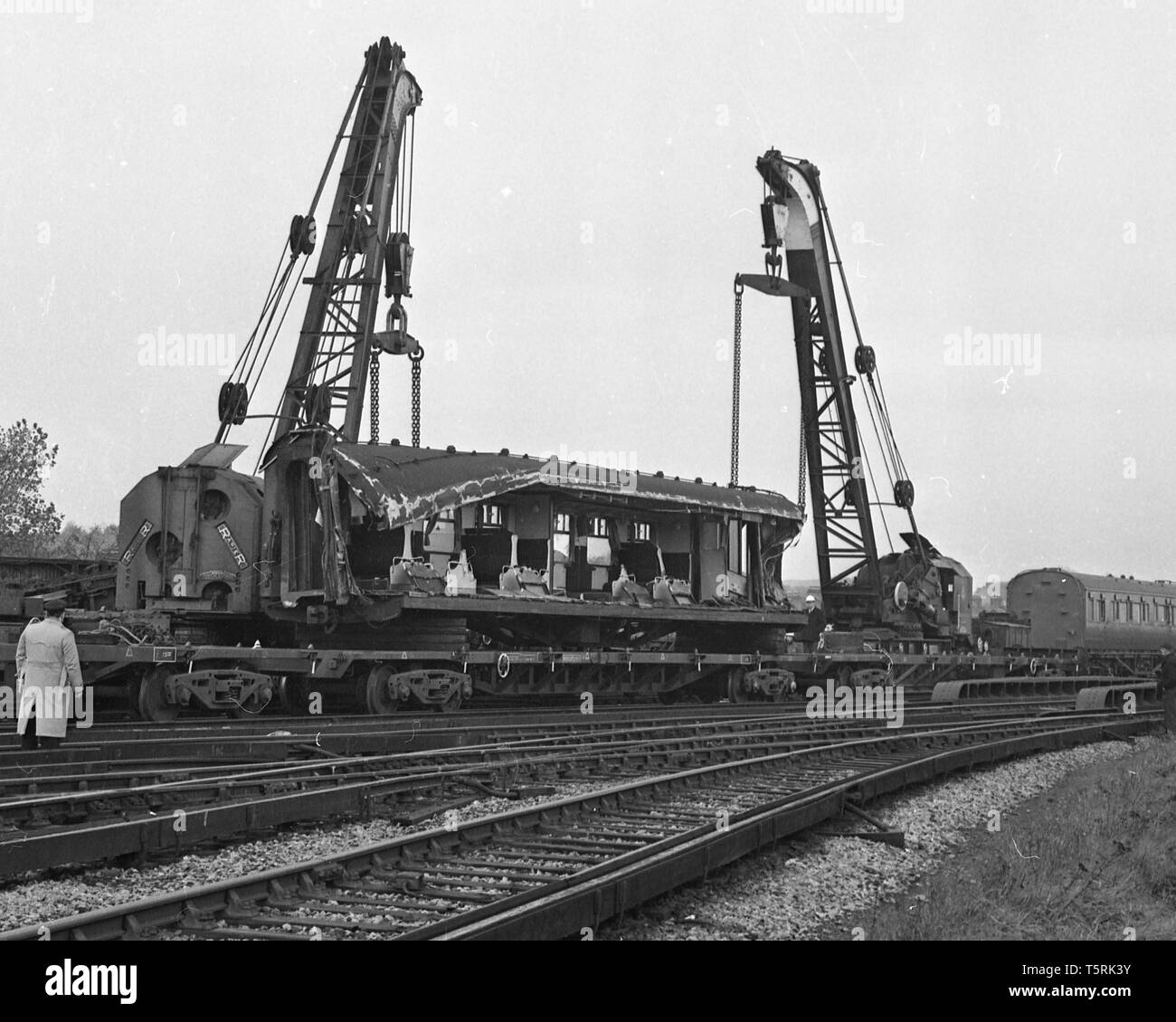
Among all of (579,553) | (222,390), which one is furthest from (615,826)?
(222,390)

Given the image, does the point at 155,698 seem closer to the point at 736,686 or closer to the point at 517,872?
the point at 517,872

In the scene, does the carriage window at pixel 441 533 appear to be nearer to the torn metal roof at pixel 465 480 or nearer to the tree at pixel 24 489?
the torn metal roof at pixel 465 480

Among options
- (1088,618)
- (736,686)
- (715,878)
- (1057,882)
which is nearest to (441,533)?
(736,686)

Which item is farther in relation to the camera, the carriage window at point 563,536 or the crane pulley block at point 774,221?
the crane pulley block at point 774,221

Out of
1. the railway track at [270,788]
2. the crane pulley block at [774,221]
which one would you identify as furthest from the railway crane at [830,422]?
the railway track at [270,788]

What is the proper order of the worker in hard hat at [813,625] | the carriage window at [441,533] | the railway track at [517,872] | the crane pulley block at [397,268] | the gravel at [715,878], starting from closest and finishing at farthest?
1. the railway track at [517,872]
2. the gravel at [715,878]
3. the carriage window at [441,533]
4. the crane pulley block at [397,268]
5. the worker in hard hat at [813,625]

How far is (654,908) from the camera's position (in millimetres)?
7285

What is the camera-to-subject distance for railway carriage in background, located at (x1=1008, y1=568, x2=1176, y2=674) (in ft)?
111

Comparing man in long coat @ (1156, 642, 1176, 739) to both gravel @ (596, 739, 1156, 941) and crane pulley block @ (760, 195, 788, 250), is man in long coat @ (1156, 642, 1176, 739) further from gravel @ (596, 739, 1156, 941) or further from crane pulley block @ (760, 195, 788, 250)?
crane pulley block @ (760, 195, 788, 250)

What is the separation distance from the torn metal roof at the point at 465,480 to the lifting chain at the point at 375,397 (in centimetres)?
129

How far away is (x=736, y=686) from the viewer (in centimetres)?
2308

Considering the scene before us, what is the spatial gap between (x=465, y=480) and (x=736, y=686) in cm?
737

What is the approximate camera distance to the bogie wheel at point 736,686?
75.4 ft
